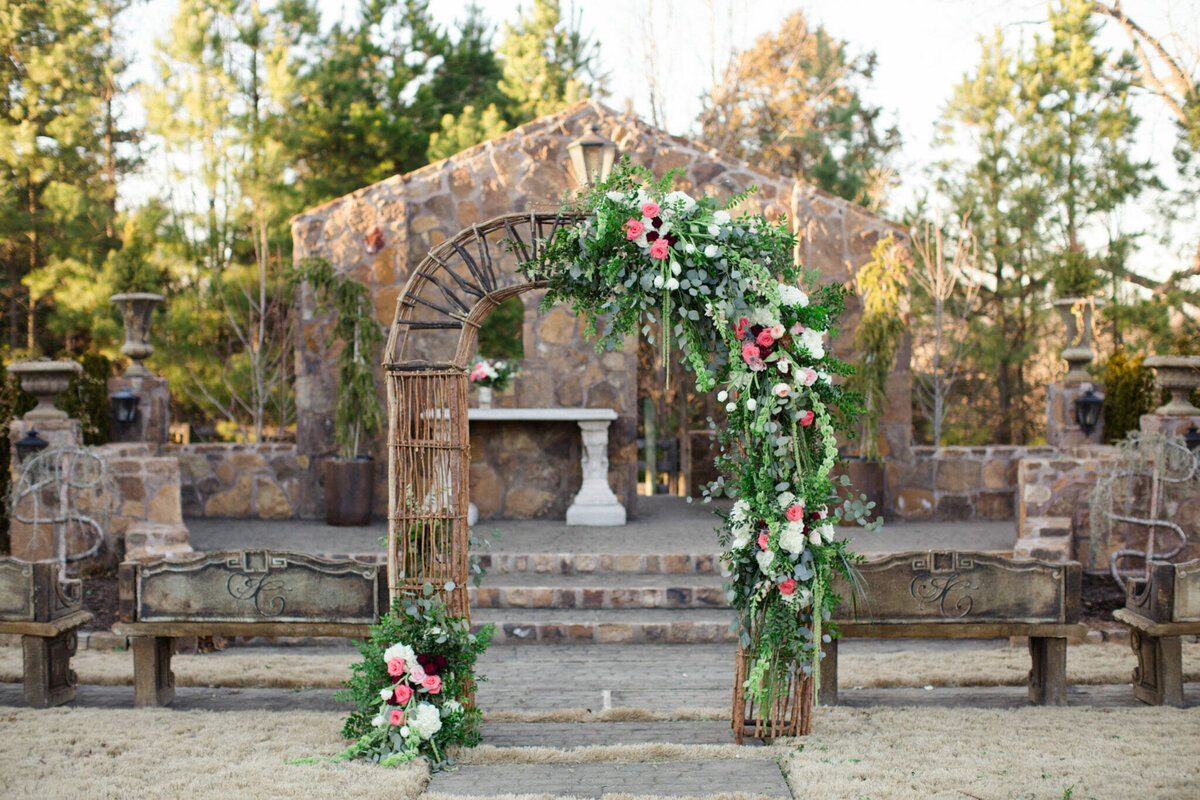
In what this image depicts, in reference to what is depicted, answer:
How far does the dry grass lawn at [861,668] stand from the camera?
5.04m

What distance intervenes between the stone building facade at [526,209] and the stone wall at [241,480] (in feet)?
0.92

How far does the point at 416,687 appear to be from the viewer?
13.4 feet

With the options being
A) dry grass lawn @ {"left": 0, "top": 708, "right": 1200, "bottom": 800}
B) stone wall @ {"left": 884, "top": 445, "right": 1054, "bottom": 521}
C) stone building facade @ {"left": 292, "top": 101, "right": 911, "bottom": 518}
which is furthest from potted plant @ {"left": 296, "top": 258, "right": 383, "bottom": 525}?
stone wall @ {"left": 884, "top": 445, "right": 1054, "bottom": 521}

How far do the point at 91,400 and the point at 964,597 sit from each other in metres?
7.37

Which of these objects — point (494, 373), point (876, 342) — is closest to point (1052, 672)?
point (876, 342)

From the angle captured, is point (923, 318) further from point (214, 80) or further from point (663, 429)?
point (214, 80)

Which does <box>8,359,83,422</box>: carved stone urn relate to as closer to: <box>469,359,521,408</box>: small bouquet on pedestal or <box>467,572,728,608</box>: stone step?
<box>469,359,521,408</box>: small bouquet on pedestal

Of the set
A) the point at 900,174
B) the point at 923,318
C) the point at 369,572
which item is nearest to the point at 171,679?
the point at 369,572

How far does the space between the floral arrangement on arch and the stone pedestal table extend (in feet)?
0.86

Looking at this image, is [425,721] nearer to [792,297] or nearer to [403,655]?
[403,655]

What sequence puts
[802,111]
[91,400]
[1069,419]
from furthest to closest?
[802,111] → [91,400] → [1069,419]

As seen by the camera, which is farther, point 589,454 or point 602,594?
point 589,454

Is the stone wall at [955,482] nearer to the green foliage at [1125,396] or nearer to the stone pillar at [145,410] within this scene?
the green foliage at [1125,396]

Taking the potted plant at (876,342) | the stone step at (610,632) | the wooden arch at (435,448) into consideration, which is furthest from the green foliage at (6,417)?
the potted plant at (876,342)
